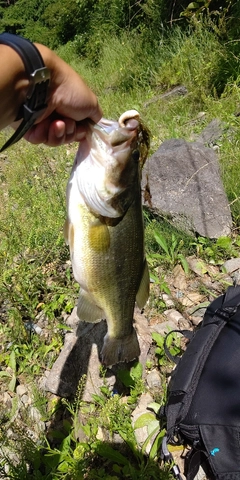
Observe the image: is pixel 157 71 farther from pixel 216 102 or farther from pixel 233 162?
pixel 233 162

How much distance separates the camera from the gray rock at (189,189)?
3760 millimetres

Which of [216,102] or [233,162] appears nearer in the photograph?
[233,162]

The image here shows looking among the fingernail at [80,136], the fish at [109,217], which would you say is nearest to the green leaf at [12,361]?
the fish at [109,217]

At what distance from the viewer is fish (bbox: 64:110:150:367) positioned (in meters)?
A: 1.69

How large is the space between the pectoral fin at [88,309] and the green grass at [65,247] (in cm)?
65

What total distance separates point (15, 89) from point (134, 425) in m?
2.11

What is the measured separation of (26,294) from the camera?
10.8 feet

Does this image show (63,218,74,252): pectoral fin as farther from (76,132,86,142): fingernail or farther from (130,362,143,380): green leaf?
(130,362,143,380): green leaf

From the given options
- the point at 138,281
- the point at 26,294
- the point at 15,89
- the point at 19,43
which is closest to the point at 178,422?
the point at 138,281

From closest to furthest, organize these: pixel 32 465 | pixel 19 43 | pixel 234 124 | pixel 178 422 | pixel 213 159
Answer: pixel 19 43 → pixel 178 422 → pixel 32 465 → pixel 213 159 → pixel 234 124

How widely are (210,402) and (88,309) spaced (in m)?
0.91

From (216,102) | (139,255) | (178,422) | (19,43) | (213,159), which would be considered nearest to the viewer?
(19,43)

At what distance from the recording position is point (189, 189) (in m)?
4.05

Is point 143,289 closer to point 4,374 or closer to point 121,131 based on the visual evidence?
point 121,131
